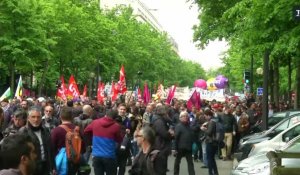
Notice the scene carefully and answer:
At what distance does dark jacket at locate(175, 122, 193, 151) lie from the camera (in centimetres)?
1449

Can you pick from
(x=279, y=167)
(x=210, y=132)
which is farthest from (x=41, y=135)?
(x=210, y=132)

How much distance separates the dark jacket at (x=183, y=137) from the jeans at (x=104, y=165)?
396 centimetres

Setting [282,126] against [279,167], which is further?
[282,126]

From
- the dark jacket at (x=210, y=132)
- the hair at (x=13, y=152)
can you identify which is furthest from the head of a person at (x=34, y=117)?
the dark jacket at (x=210, y=132)

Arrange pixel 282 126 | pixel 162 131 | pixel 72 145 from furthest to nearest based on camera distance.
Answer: pixel 282 126, pixel 162 131, pixel 72 145

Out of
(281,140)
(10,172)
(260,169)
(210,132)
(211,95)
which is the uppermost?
(211,95)

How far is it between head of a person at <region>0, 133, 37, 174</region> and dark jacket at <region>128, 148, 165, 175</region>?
3198mm

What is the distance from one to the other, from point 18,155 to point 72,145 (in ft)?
16.0

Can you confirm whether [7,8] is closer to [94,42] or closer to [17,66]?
[17,66]

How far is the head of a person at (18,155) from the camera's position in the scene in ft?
13.8

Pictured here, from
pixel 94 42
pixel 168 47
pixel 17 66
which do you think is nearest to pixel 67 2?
pixel 94 42

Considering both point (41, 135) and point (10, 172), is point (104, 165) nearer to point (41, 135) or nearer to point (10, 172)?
point (41, 135)

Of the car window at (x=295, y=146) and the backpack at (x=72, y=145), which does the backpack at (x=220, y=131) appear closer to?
the car window at (x=295, y=146)

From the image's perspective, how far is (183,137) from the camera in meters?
14.5
